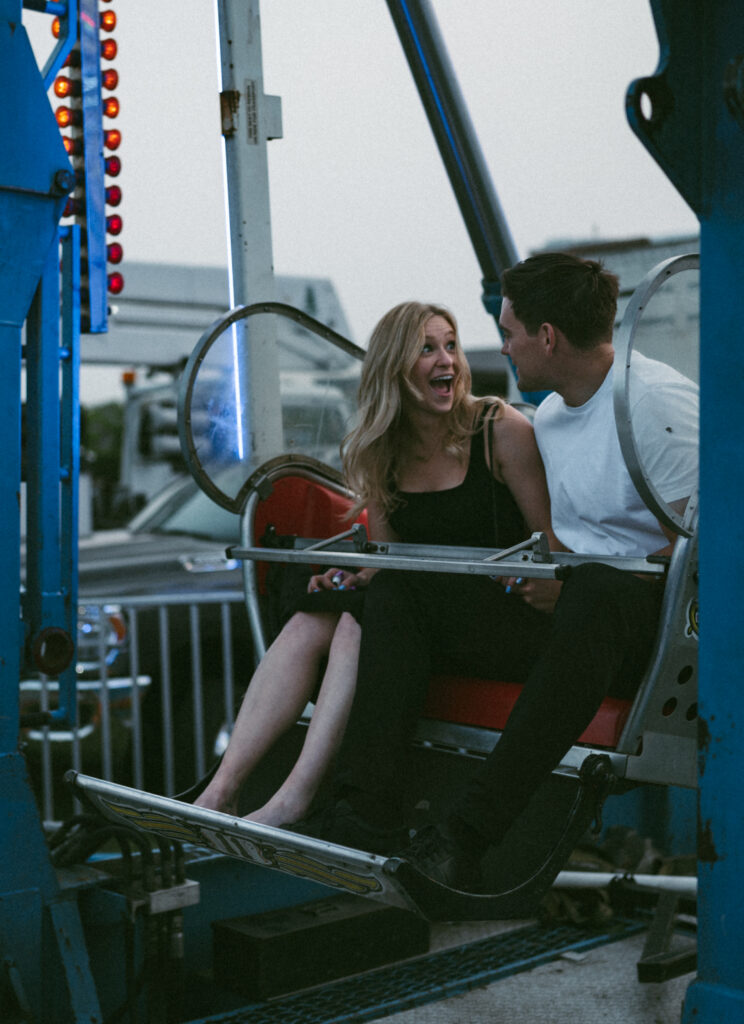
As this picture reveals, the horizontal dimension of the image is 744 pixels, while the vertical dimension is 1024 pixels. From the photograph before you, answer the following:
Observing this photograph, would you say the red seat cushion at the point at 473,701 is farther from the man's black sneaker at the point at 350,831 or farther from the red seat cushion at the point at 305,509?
the red seat cushion at the point at 305,509

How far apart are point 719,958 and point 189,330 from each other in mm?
11021

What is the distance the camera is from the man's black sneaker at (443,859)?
245 centimetres

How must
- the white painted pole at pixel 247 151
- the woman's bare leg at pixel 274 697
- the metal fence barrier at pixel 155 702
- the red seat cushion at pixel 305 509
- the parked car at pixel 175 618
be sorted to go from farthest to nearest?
the parked car at pixel 175 618
the metal fence barrier at pixel 155 702
the white painted pole at pixel 247 151
the red seat cushion at pixel 305 509
the woman's bare leg at pixel 274 697

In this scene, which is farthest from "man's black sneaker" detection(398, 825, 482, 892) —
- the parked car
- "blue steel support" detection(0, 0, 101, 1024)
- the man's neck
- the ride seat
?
the parked car

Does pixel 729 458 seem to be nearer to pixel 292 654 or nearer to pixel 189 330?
pixel 292 654

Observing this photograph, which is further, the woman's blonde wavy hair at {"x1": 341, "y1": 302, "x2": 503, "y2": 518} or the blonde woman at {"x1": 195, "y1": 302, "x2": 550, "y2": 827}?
the woman's blonde wavy hair at {"x1": 341, "y1": 302, "x2": 503, "y2": 518}

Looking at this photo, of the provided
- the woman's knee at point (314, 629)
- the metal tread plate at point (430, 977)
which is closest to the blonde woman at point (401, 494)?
the woman's knee at point (314, 629)

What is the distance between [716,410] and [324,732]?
5.20ft

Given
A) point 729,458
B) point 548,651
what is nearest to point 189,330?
point 548,651

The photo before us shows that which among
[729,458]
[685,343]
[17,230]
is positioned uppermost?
[17,230]

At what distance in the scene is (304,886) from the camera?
3.84 meters

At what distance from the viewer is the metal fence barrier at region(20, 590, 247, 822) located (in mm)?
4945

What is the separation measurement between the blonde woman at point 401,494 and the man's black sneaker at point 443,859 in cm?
56

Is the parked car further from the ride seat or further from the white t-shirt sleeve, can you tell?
the white t-shirt sleeve
